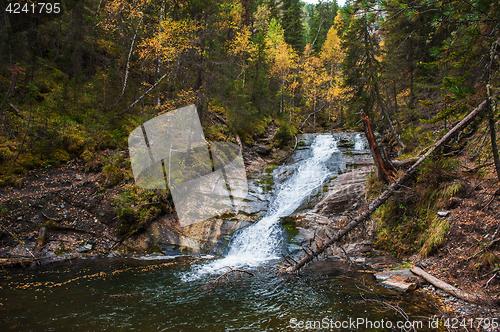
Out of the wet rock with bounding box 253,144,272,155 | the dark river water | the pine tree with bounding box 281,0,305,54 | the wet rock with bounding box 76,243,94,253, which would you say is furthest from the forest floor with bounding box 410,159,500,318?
the pine tree with bounding box 281,0,305,54

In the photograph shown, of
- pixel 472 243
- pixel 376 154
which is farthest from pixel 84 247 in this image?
pixel 472 243

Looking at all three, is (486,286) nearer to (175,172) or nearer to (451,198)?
(451,198)

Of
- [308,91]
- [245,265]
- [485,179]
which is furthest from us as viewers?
[308,91]

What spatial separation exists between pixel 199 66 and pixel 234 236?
9.65m

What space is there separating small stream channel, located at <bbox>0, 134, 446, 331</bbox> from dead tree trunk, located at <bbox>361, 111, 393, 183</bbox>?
145 inches

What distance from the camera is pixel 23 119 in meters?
11.1

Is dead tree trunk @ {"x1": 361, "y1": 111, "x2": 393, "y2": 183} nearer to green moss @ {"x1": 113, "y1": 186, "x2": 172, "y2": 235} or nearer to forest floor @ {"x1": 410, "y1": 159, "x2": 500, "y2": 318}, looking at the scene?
forest floor @ {"x1": 410, "y1": 159, "x2": 500, "y2": 318}

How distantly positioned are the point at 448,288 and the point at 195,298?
5587mm

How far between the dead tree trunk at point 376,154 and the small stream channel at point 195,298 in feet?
12.1

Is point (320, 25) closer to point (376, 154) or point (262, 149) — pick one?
point (262, 149)

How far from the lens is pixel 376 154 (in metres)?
8.45

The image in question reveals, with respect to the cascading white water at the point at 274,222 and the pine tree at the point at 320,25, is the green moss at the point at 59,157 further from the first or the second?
the pine tree at the point at 320,25

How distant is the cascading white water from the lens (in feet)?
29.4

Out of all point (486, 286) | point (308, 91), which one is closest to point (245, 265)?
point (486, 286)
